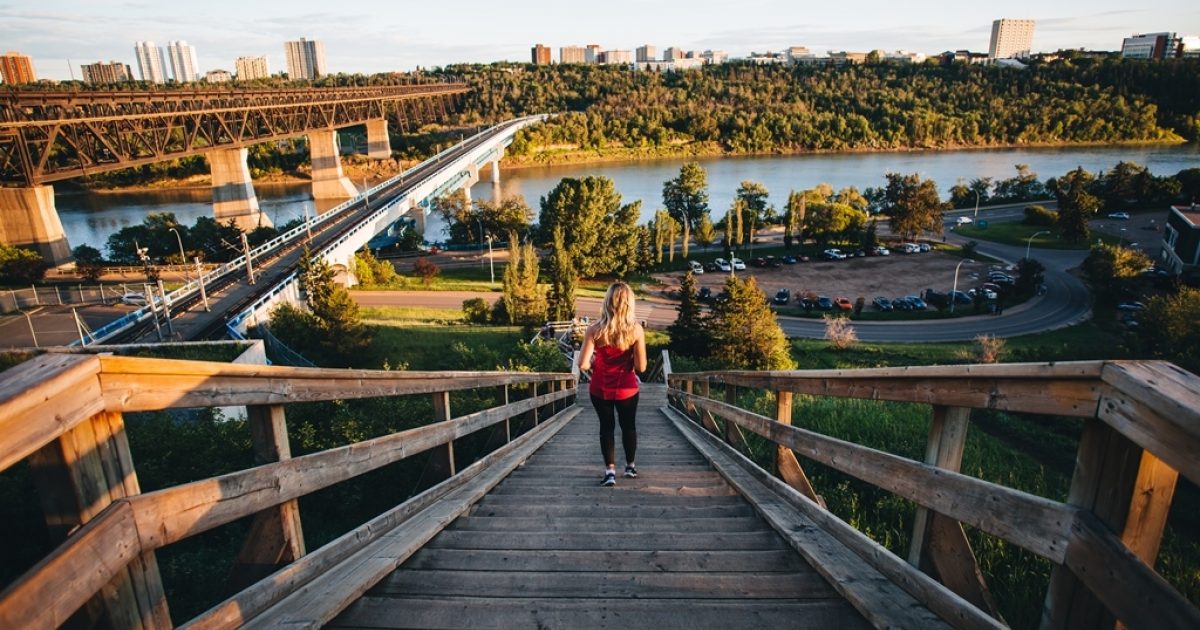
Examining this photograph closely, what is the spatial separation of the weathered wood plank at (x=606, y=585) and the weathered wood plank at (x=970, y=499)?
1.81ft

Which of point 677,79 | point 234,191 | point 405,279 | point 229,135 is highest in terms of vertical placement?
point 677,79

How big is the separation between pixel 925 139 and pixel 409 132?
316 ft

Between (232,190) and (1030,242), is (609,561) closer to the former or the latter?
(232,190)

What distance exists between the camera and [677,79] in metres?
156

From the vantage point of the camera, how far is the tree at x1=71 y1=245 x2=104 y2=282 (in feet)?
121

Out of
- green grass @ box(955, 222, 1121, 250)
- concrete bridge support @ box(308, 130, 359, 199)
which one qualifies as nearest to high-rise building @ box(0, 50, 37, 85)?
concrete bridge support @ box(308, 130, 359, 199)

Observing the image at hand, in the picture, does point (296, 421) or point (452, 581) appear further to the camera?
point (296, 421)

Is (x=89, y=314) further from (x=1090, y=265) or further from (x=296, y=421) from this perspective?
(x=1090, y=265)

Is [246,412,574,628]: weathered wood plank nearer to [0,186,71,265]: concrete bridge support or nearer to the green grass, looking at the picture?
[0,186,71,265]: concrete bridge support

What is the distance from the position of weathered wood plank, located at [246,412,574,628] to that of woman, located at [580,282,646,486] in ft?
3.83

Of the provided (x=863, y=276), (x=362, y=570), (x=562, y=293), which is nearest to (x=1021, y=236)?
(x=863, y=276)

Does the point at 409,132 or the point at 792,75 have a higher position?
the point at 792,75

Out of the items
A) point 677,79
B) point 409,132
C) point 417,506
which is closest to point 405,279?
point 417,506

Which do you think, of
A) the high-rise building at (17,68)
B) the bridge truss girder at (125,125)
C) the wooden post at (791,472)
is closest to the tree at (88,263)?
the bridge truss girder at (125,125)
